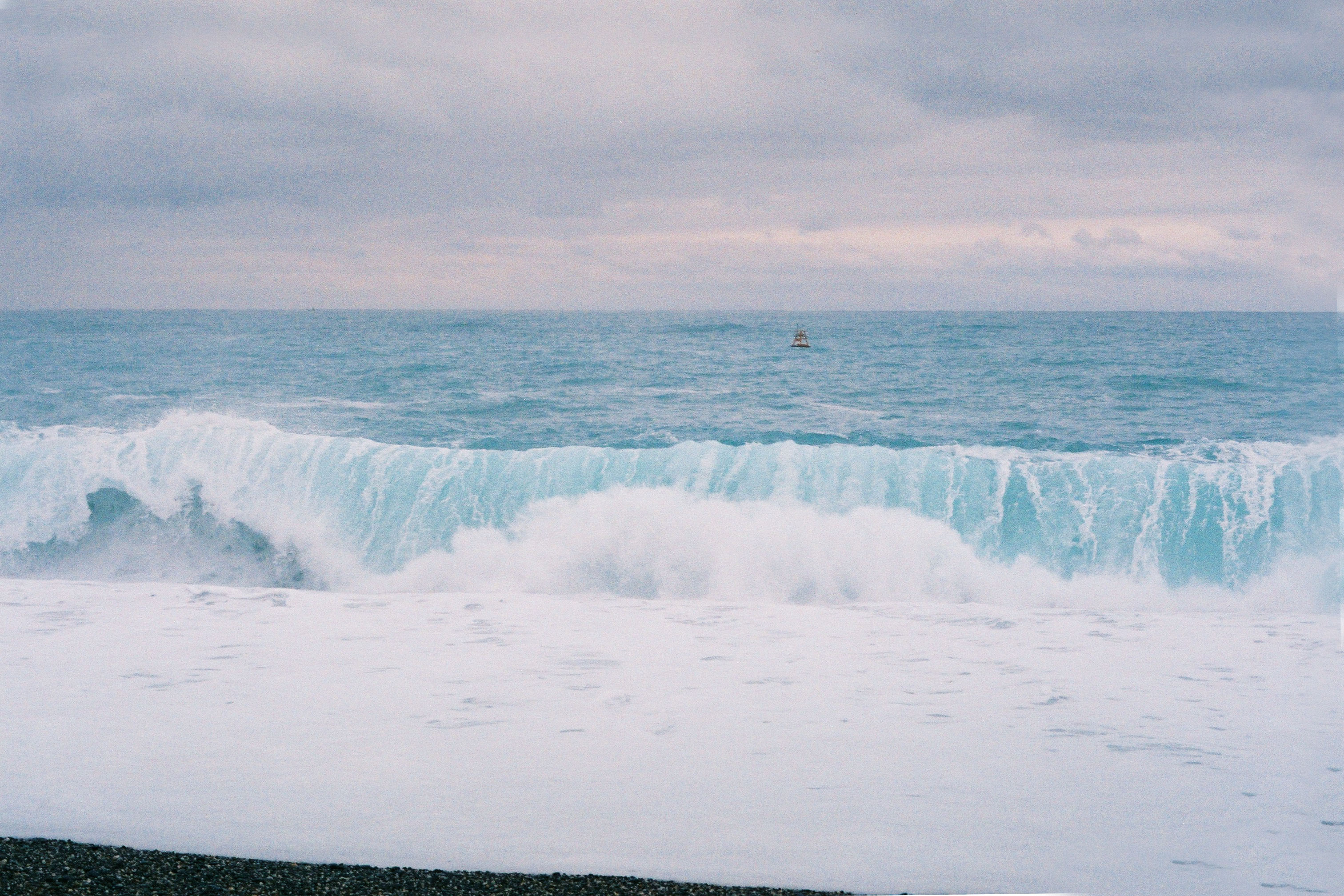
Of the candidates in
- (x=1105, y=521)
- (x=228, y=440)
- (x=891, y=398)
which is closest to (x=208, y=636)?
(x=228, y=440)

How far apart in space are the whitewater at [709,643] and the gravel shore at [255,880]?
8cm

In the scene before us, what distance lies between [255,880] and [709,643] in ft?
7.59

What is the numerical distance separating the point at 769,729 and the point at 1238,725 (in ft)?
5.14

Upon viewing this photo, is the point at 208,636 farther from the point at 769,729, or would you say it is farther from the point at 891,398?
the point at 891,398

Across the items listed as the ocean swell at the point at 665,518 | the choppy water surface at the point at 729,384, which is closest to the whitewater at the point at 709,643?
the ocean swell at the point at 665,518

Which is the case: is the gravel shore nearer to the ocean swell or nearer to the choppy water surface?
the ocean swell

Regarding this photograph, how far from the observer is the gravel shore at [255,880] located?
2.18m

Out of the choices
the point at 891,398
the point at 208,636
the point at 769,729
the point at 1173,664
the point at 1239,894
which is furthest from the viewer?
the point at 891,398

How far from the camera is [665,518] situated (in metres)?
6.29

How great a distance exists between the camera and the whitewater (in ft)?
8.43

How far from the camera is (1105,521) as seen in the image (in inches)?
251

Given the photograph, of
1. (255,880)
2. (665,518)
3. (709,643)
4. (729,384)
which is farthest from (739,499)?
(729,384)

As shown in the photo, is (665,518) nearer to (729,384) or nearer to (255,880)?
(255,880)

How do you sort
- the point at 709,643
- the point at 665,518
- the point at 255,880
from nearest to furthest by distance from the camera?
1. the point at 255,880
2. the point at 709,643
3. the point at 665,518
